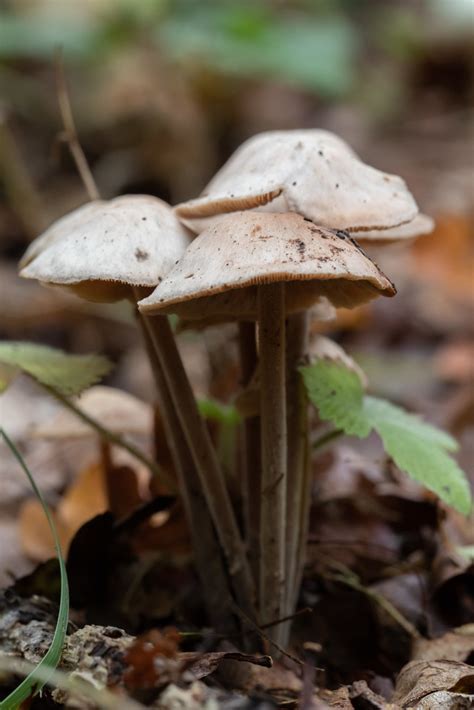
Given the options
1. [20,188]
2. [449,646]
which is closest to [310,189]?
[449,646]

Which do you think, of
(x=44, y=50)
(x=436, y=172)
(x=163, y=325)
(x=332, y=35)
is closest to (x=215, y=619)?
(x=163, y=325)

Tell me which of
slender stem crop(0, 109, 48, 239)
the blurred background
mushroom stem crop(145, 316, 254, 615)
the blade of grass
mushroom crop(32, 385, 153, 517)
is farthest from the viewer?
slender stem crop(0, 109, 48, 239)

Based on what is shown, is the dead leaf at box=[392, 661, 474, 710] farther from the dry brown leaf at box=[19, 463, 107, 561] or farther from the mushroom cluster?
the dry brown leaf at box=[19, 463, 107, 561]

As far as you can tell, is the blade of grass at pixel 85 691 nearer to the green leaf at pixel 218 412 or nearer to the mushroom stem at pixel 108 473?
the green leaf at pixel 218 412

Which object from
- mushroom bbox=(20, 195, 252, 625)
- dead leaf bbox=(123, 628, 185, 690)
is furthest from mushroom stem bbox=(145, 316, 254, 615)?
dead leaf bbox=(123, 628, 185, 690)

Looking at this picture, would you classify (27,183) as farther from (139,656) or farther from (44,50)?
(139,656)

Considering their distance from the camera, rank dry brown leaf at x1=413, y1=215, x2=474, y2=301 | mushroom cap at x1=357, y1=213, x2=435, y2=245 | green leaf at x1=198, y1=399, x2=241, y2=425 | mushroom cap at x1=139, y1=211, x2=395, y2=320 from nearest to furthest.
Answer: mushroom cap at x1=139, y1=211, x2=395, y2=320 < mushroom cap at x1=357, y1=213, x2=435, y2=245 < green leaf at x1=198, y1=399, x2=241, y2=425 < dry brown leaf at x1=413, y1=215, x2=474, y2=301

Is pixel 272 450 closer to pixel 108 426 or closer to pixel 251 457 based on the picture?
pixel 251 457

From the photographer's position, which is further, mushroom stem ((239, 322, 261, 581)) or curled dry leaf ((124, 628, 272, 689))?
mushroom stem ((239, 322, 261, 581))
